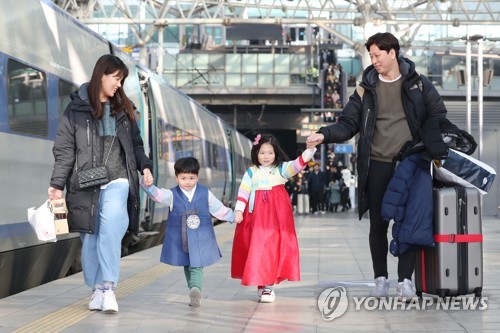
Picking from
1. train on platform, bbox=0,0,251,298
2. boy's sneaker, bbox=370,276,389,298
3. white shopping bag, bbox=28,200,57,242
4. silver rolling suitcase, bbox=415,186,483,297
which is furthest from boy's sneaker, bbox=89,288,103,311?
silver rolling suitcase, bbox=415,186,483,297

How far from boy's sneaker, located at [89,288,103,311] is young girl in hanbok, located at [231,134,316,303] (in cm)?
112

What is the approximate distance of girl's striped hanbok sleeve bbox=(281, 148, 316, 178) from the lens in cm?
804

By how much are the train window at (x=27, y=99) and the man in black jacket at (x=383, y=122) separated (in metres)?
3.25

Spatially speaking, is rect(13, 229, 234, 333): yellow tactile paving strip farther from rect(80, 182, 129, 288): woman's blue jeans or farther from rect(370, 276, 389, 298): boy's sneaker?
rect(370, 276, 389, 298): boy's sneaker

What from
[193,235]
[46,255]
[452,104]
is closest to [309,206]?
[452,104]

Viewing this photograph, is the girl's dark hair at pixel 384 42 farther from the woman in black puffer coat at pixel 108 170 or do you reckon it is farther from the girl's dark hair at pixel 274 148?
the woman in black puffer coat at pixel 108 170

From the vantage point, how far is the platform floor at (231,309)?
6.69 meters

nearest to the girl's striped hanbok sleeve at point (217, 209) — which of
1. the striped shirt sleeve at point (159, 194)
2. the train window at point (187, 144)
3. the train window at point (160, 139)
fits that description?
the striped shirt sleeve at point (159, 194)

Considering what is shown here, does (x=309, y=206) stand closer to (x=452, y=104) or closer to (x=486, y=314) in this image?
(x=452, y=104)

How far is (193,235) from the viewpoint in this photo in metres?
8.09

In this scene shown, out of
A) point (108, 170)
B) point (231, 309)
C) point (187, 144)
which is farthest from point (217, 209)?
point (187, 144)

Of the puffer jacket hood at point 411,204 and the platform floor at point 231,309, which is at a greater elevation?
the puffer jacket hood at point 411,204

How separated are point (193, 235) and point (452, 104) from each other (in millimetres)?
42620

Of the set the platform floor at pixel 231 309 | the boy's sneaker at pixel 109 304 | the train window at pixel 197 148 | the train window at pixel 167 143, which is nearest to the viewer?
the platform floor at pixel 231 309
